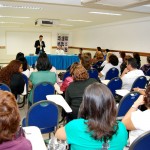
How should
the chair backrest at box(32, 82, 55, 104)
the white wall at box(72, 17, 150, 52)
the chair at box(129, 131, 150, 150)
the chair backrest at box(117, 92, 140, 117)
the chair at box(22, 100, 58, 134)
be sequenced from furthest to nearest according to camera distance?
the white wall at box(72, 17, 150, 52), the chair backrest at box(32, 82, 55, 104), the chair backrest at box(117, 92, 140, 117), the chair at box(22, 100, 58, 134), the chair at box(129, 131, 150, 150)

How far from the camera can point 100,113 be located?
4.88 ft

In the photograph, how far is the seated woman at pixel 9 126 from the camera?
122cm

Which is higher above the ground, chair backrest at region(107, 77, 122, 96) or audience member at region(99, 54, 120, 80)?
audience member at region(99, 54, 120, 80)

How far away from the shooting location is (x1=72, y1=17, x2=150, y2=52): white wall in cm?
933

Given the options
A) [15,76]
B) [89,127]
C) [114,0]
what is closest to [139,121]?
[89,127]

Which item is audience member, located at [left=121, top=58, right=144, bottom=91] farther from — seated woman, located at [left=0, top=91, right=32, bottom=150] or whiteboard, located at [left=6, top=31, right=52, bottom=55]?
whiteboard, located at [left=6, top=31, right=52, bottom=55]

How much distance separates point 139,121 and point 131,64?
10.0 feet

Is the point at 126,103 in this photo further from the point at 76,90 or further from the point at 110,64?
the point at 110,64

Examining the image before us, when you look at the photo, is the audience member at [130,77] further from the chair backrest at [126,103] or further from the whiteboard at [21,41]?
the whiteboard at [21,41]

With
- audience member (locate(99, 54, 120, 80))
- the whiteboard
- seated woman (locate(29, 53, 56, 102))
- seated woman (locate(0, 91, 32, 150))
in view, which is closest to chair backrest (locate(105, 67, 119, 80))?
audience member (locate(99, 54, 120, 80))

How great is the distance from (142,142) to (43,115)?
1.27 m

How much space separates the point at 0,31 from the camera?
15.4 meters

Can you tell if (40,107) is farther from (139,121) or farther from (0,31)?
(0,31)

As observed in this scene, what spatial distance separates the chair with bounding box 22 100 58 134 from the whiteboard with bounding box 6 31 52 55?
14.2 metres
